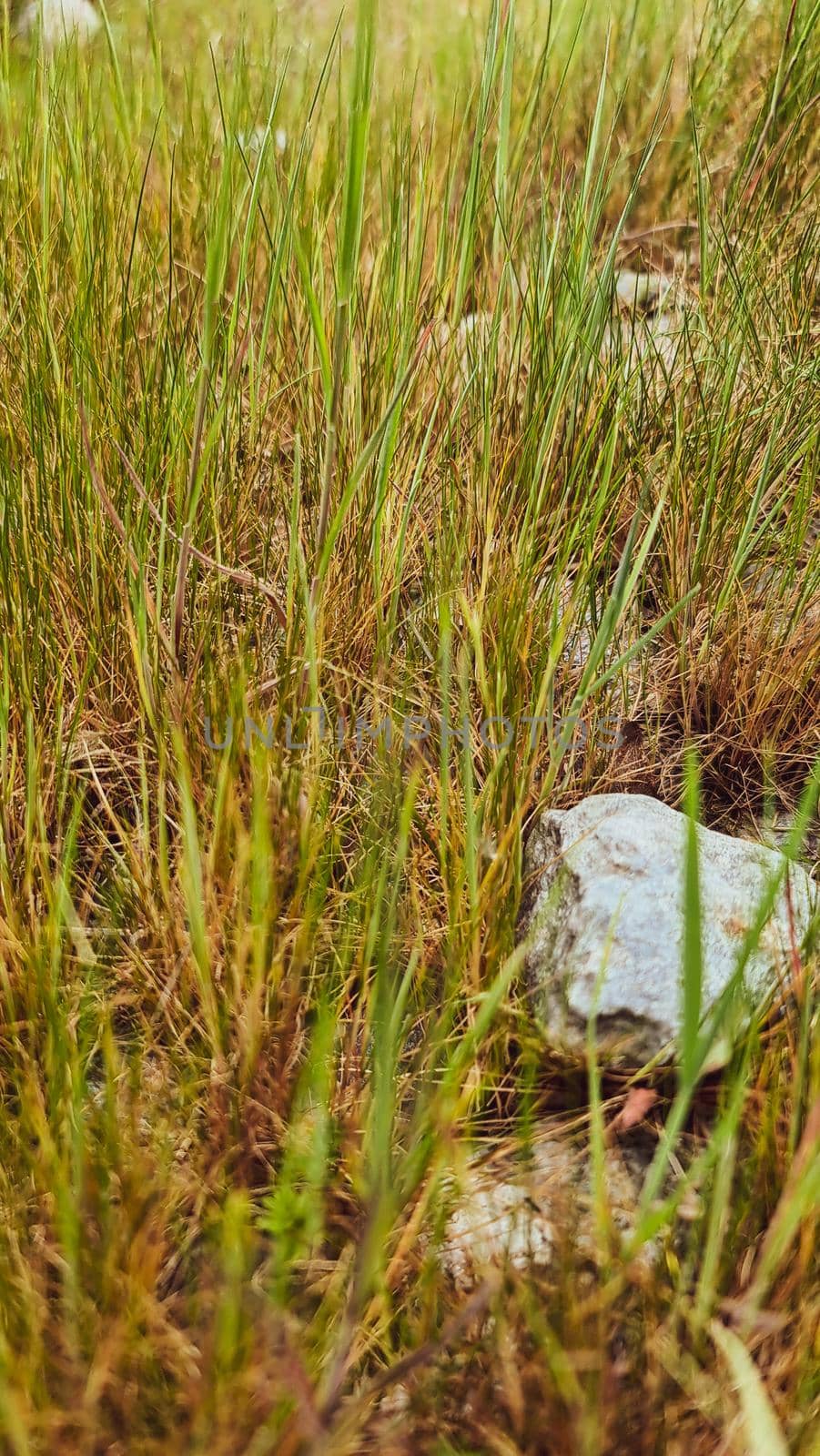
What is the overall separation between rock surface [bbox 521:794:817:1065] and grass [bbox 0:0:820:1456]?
0.04 meters

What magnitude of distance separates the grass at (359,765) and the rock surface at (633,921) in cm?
4

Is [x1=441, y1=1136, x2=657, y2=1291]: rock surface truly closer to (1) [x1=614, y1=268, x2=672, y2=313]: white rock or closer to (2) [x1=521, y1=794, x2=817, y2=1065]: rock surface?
(2) [x1=521, y1=794, x2=817, y2=1065]: rock surface

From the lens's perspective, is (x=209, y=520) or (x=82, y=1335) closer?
(x=82, y=1335)

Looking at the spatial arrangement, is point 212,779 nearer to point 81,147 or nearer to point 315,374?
point 315,374

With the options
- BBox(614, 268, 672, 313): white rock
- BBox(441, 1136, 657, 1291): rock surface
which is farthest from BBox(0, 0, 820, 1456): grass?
BBox(614, 268, 672, 313): white rock

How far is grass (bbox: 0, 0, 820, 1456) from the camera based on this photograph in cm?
64

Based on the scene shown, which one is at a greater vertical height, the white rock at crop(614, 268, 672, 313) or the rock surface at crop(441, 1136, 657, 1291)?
the white rock at crop(614, 268, 672, 313)

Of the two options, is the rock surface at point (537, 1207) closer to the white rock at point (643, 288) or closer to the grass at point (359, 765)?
the grass at point (359, 765)

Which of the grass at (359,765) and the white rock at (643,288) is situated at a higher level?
the white rock at (643,288)

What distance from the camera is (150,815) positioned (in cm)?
107

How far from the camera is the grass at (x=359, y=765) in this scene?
2.10ft

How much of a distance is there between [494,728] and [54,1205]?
1.95 ft

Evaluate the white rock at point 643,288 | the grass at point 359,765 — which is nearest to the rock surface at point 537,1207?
the grass at point 359,765

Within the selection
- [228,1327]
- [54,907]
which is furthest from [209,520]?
[228,1327]
